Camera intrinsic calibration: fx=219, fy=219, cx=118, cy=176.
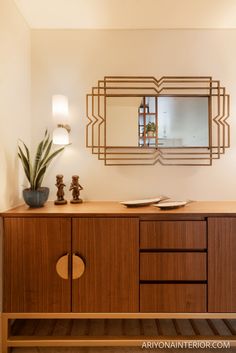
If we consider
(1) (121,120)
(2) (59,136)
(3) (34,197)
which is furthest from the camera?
(1) (121,120)

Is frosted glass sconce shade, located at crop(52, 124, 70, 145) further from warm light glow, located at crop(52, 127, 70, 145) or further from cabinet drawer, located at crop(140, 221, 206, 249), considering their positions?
cabinet drawer, located at crop(140, 221, 206, 249)

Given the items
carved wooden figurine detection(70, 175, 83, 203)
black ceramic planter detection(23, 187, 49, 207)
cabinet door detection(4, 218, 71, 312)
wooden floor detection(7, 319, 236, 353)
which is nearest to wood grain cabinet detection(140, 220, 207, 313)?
wooden floor detection(7, 319, 236, 353)

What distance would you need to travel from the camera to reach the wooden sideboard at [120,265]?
1373mm

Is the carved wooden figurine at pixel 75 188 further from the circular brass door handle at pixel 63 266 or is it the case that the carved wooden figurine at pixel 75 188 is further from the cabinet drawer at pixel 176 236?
the cabinet drawer at pixel 176 236

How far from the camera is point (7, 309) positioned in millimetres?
1368

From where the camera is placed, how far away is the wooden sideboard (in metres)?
1.37

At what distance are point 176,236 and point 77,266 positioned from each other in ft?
2.13

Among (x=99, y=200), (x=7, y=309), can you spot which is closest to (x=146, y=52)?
(x=99, y=200)

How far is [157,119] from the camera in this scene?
1.80 meters

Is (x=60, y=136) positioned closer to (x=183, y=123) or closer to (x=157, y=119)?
(x=157, y=119)

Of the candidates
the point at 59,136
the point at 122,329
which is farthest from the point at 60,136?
the point at 122,329

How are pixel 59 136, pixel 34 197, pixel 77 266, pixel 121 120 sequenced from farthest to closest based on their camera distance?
1. pixel 121 120
2. pixel 59 136
3. pixel 34 197
4. pixel 77 266

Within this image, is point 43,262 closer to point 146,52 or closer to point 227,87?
point 146,52

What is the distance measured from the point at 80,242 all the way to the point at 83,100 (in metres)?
1.16
